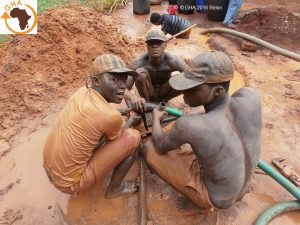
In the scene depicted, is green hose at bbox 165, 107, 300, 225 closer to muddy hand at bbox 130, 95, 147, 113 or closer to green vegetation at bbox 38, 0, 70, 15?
muddy hand at bbox 130, 95, 147, 113

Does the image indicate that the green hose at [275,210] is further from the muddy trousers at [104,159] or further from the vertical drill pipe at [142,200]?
the muddy trousers at [104,159]

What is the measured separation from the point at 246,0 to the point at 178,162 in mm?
7837

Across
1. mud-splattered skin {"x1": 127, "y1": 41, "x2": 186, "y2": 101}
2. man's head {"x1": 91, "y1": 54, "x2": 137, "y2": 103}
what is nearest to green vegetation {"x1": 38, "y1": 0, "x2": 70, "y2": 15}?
mud-splattered skin {"x1": 127, "y1": 41, "x2": 186, "y2": 101}

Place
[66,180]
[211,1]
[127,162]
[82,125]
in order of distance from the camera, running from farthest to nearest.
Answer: [211,1], [127,162], [66,180], [82,125]

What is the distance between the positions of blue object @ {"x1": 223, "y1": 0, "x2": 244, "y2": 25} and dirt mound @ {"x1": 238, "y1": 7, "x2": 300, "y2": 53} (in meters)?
0.26

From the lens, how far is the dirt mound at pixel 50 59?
4.61 m

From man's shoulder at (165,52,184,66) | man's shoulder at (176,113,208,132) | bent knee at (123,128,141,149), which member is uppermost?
man's shoulder at (176,113,208,132)

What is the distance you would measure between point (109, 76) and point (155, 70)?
1.30 metres

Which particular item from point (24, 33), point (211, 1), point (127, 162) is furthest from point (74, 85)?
point (211, 1)

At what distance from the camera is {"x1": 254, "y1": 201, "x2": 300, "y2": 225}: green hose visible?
9.80 ft

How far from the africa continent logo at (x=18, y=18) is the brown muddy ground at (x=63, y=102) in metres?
0.29

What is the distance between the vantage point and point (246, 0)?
917 centimetres

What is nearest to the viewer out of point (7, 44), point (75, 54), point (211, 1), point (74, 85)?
point (74, 85)

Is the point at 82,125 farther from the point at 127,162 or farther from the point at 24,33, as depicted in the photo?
the point at 24,33
